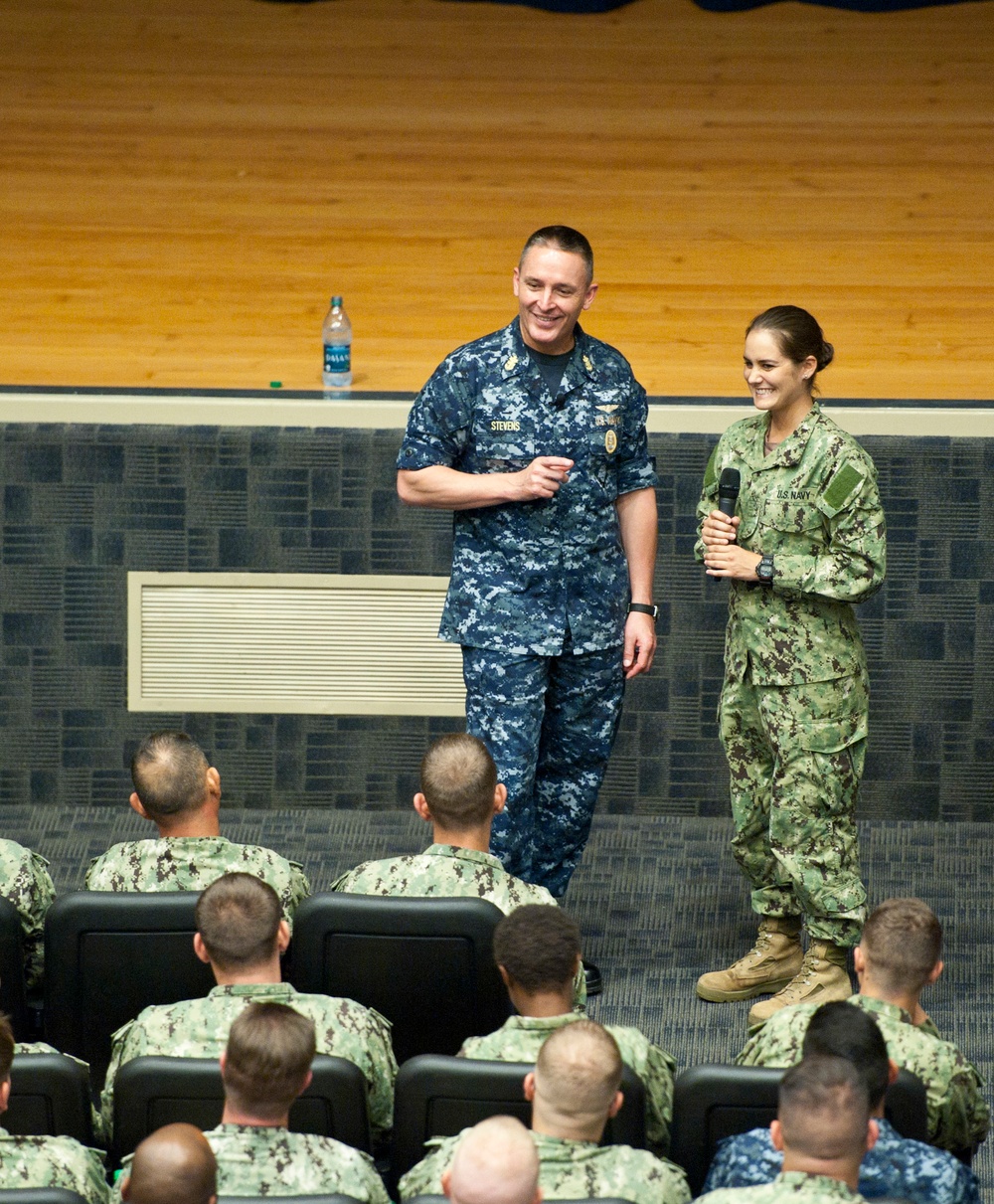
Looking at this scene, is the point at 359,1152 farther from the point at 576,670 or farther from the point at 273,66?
the point at 273,66

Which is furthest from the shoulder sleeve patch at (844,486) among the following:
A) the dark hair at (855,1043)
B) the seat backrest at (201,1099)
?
the seat backrest at (201,1099)

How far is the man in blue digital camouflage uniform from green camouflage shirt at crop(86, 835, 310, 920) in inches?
26.7

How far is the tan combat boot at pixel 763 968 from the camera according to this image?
12.2 feet

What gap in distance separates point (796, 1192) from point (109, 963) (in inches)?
46.6

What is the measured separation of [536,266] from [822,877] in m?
1.27

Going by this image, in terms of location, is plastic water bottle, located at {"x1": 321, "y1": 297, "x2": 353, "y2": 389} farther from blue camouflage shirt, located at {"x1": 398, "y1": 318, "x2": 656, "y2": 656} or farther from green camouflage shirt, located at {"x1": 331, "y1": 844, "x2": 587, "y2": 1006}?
green camouflage shirt, located at {"x1": 331, "y1": 844, "x2": 587, "y2": 1006}

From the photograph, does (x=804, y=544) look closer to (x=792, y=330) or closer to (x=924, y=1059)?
(x=792, y=330)

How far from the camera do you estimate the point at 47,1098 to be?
2438 millimetres

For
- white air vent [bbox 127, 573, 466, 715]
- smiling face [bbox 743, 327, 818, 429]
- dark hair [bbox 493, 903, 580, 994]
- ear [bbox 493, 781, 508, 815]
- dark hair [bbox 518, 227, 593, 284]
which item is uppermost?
dark hair [bbox 518, 227, 593, 284]

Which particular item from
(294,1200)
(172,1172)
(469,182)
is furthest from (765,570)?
(469,182)

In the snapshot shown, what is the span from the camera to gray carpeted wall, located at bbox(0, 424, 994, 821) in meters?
4.51

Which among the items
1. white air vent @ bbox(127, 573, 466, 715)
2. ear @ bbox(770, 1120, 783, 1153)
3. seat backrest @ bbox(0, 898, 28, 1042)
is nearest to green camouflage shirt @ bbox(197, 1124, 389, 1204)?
ear @ bbox(770, 1120, 783, 1153)

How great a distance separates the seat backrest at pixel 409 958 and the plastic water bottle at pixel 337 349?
2.11 m

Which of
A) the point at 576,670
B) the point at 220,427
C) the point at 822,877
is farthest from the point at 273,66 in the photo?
the point at 822,877
